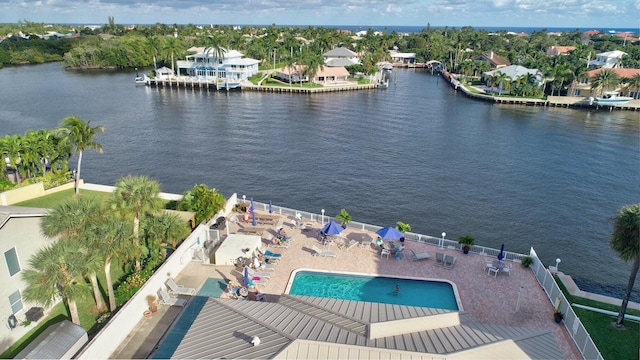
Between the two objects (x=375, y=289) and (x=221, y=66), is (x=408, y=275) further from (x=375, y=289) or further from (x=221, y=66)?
(x=221, y=66)

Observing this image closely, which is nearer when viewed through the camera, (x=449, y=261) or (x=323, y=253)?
(x=449, y=261)

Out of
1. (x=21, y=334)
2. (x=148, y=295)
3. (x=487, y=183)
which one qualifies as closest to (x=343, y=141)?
(x=487, y=183)

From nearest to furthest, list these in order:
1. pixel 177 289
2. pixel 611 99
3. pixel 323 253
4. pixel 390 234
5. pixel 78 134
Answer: pixel 177 289, pixel 323 253, pixel 390 234, pixel 78 134, pixel 611 99

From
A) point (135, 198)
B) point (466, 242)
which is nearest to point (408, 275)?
point (466, 242)

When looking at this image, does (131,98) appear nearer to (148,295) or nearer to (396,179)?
(396,179)

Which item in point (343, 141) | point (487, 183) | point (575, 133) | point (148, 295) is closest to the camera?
point (148, 295)

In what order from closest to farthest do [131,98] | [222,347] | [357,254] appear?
[222,347] < [357,254] < [131,98]

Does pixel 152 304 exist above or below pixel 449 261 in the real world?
below
